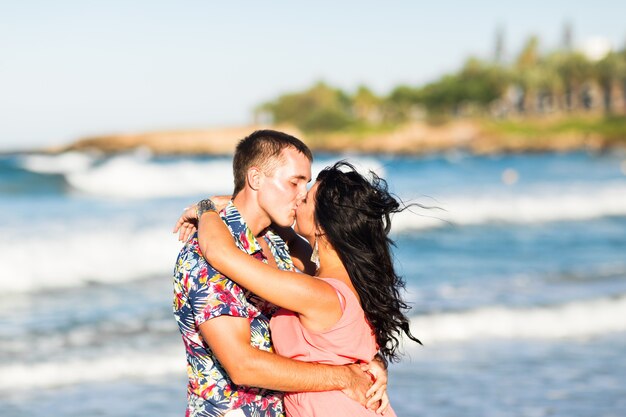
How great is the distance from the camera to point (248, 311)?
9.32 feet

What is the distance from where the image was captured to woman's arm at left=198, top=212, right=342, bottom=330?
2660 millimetres

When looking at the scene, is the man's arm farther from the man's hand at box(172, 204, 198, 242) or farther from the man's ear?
the man's hand at box(172, 204, 198, 242)

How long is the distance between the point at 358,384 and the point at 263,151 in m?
0.83

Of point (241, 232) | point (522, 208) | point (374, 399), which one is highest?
point (522, 208)

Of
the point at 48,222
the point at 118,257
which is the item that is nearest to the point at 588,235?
the point at 118,257

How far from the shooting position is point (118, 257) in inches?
585

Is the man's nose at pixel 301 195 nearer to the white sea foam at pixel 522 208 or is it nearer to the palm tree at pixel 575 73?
the white sea foam at pixel 522 208

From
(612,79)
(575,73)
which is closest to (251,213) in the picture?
(612,79)

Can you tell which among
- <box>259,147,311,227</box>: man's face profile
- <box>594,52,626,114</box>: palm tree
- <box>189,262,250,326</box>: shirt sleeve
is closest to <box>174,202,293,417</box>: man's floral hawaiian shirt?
<box>189,262,250,326</box>: shirt sleeve

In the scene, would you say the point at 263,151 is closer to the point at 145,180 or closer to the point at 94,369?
the point at 94,369

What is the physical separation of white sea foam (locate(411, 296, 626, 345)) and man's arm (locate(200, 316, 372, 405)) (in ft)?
19.2

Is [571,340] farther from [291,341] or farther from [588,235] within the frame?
[588,235]

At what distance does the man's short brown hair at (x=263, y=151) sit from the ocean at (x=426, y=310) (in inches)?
49.6

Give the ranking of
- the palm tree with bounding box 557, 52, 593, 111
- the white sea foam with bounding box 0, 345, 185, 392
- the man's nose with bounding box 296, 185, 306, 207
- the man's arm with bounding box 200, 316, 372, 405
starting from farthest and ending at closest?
the palm tree with bounding box 557, 52, 593, 111 < the white sea foam with bounding box 0, 345, 185, 392 < the man's nose with bounding box 296, 185, 306, 207 < the man's arm with bounding box 200, 316, 372, 405
